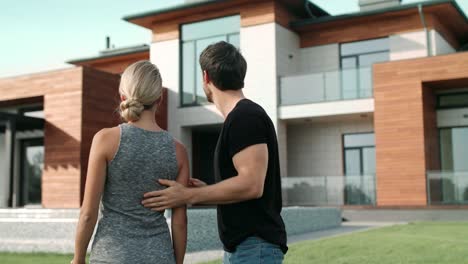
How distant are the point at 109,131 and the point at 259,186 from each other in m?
0.66

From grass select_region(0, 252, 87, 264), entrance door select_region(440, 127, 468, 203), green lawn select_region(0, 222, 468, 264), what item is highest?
entrance door select_region(440, 127, 468, 203)

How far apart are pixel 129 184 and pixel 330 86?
1663 cm

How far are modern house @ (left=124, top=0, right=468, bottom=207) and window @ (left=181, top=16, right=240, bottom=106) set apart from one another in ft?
0.13

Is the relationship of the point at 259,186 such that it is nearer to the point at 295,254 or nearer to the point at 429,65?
the point at 295,254

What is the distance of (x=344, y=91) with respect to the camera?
18.4 metres

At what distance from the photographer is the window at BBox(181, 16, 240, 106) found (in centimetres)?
2045

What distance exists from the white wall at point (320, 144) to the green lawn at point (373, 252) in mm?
10177

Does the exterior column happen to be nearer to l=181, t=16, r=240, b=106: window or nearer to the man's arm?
l=181, t=16, r=240, b=106: window

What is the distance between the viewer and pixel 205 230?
8.52m

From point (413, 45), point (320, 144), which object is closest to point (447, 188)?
point (320, 144)

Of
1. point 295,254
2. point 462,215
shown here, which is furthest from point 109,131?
point 462,215

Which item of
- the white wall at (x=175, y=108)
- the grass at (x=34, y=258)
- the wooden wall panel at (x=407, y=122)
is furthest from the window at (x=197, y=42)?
the grass at (x=34, y=258)

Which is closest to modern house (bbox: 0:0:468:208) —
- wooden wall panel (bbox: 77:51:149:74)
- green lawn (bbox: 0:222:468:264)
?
wooden wall panel (bbox: 77:51:149:74)

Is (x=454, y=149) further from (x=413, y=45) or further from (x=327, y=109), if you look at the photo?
(x=327, y=109)
